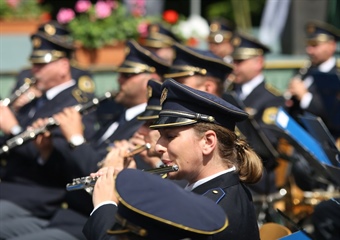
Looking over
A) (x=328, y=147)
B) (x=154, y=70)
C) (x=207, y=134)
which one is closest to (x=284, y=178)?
(x=154, y=70)

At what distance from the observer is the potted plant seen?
9.73 metres

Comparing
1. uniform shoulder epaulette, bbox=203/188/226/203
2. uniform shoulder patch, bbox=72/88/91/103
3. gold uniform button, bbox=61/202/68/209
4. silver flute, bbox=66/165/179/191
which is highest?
uniform shoulder epaulette, bbox=203/188/226/203

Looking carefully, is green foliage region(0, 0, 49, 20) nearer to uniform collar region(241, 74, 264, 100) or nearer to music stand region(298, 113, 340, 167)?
uniform collar region(241, 74, 264, 100)

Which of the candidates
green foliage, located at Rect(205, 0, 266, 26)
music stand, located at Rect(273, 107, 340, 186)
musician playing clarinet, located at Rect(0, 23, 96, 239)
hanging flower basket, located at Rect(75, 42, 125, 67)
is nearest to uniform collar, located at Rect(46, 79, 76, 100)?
musician playing clarinet, located at Rect(0, 23, 96, 239)

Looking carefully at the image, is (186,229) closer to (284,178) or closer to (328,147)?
(328,147)

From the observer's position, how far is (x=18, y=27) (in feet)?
34.8

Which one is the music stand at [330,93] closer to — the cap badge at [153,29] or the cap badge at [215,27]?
the cap badge at [153,29]

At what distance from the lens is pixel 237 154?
3334 mm

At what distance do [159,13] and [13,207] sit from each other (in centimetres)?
661

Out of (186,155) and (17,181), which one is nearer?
(186,155)

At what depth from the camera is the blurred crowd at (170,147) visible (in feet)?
8.82

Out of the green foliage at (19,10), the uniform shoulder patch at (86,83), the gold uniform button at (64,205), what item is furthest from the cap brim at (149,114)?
the green foliage at (19,10)

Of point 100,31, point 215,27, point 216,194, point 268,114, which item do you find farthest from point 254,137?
point 100,31

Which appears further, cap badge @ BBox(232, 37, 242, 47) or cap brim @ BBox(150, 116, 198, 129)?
cap badge @ BBox(232, 37, 242, 47)
